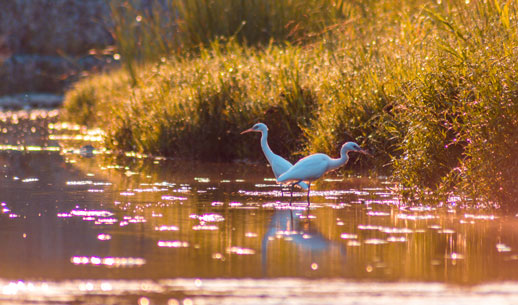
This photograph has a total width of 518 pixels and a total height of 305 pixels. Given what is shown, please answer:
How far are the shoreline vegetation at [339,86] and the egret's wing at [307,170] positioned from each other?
0.84 m

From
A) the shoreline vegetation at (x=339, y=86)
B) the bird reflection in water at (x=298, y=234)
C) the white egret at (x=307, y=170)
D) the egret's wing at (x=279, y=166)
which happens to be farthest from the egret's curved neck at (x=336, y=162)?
the bird reflection in water at (x=298, y=234)

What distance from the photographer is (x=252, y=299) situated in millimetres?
6043

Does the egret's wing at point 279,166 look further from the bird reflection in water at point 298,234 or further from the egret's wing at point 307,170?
the bird reflection in water at point 298,234

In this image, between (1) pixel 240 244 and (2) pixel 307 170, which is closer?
(1) pixel 240 244

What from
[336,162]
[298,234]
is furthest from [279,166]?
[298,234]

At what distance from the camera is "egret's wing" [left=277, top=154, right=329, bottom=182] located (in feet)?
35.2

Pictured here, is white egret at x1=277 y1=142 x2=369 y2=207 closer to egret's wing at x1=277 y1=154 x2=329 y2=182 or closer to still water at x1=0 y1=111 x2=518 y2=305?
egret's wing at x1=277 y1=154 x2=329 y2=182

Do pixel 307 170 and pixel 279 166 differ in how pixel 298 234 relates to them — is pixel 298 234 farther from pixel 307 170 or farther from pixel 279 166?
pixel 279 166

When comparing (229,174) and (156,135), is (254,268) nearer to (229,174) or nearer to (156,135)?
(229,174)

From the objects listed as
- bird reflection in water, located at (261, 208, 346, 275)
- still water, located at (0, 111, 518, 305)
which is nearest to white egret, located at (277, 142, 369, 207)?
still water, located at (0, 111, 518, 305)

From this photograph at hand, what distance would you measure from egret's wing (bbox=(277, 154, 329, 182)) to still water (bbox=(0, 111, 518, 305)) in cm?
30

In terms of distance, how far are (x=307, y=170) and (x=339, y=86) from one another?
3704 millimetres

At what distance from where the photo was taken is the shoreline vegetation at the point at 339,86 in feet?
33.0

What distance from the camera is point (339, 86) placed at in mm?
14195
